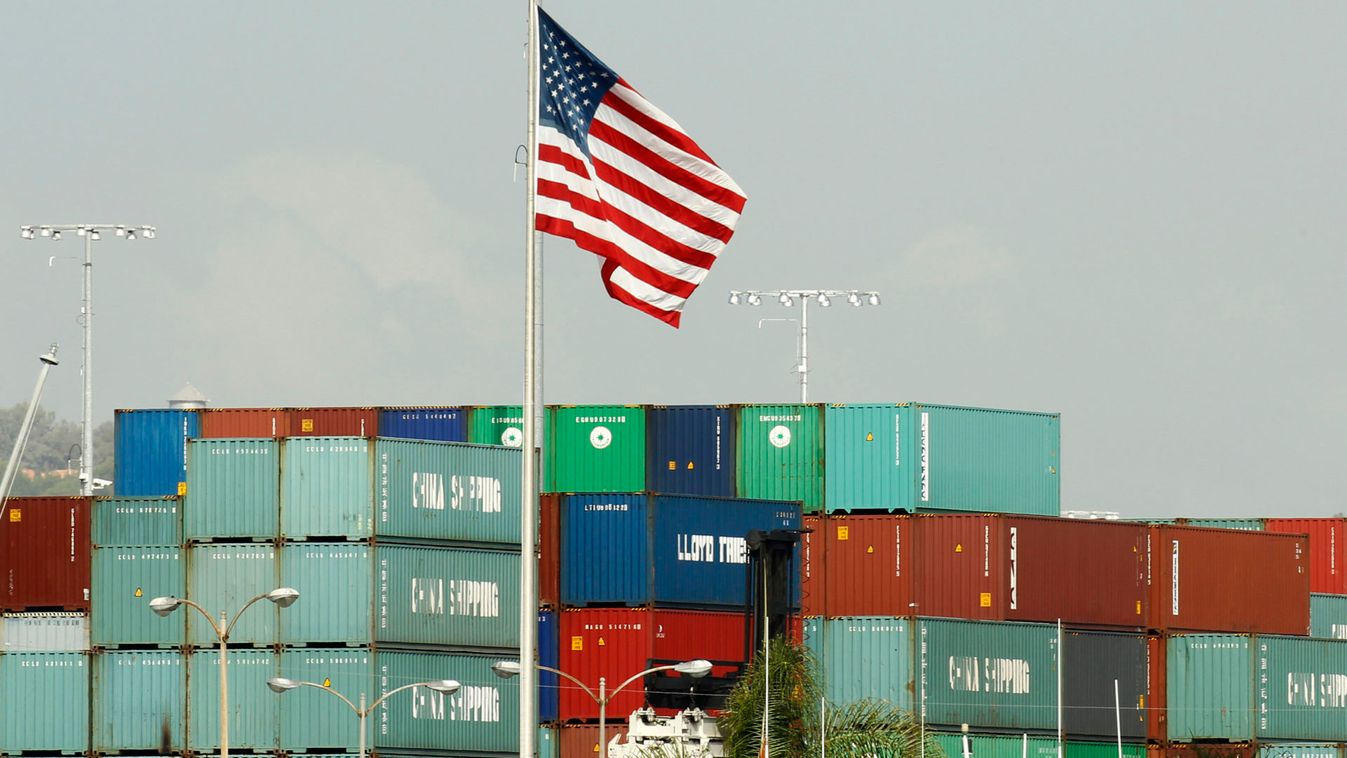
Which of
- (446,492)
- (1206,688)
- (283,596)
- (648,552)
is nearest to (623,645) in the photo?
(648,552)

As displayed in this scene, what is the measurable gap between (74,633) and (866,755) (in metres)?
26.4

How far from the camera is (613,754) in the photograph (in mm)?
46938

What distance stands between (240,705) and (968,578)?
63.4ft

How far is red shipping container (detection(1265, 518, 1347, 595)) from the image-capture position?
84.6 meters

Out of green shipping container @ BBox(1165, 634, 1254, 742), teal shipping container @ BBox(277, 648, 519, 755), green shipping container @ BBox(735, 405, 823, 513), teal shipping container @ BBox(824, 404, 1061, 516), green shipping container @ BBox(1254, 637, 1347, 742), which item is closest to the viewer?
teal shipping container @ BBox(277, 648, 519, 755)

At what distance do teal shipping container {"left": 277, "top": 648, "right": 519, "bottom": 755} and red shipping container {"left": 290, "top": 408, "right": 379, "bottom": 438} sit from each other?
12.8 meters

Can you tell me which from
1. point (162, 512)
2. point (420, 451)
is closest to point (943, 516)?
point (420, 451)

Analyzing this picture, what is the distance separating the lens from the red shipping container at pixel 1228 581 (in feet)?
234

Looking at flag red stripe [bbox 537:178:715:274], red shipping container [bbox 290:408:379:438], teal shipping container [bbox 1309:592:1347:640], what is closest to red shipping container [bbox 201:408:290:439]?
red shipping container [bbox 290:408:379:438]

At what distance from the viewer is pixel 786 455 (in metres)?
68.9

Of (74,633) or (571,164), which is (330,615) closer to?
(74,633)

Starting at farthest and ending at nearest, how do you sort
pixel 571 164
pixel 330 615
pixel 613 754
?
pixel 330 615, pixel 613 754, pixel 571 164

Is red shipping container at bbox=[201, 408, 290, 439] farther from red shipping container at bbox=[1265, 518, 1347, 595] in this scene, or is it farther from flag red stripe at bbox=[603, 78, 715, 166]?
flag red stripe at bbox=[603, 78, 715, 166]

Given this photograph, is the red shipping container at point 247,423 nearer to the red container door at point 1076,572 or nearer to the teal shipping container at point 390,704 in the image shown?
the teal shipping container at point 390,704
